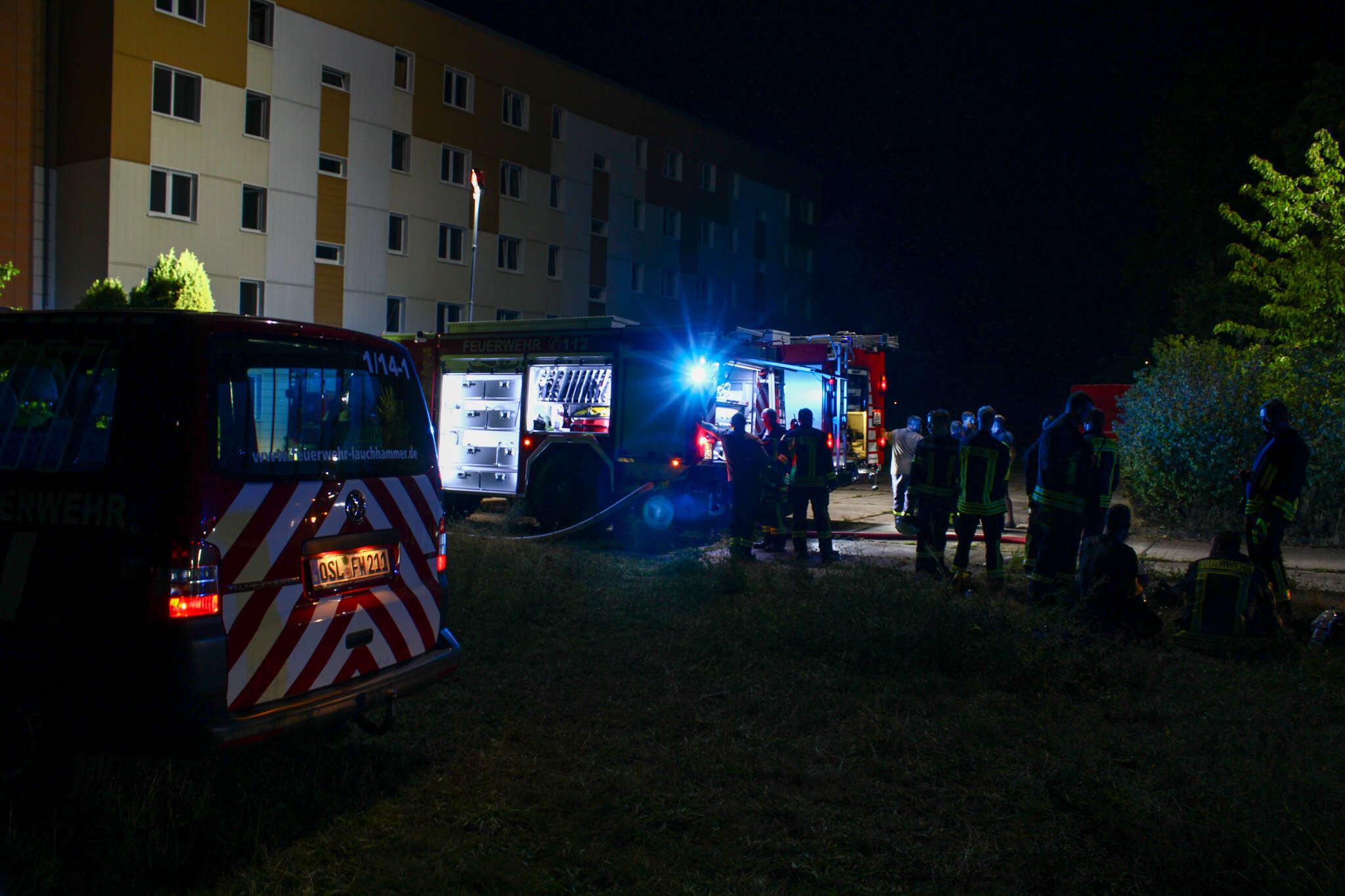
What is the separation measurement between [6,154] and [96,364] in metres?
23.4

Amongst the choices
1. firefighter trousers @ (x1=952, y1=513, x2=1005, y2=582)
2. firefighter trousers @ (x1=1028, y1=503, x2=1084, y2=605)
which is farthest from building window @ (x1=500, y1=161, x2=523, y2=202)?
firefighter trousers @ (x1=1028, y1=503, x2=1084, y2=605)

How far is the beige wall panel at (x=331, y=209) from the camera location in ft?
84.4

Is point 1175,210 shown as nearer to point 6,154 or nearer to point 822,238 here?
point 822,238

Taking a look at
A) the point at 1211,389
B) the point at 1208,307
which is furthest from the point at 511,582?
the point at 1208,307

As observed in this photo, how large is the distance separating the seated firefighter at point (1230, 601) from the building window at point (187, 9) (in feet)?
79.7

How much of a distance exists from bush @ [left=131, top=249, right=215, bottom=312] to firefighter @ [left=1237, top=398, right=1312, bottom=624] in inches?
676

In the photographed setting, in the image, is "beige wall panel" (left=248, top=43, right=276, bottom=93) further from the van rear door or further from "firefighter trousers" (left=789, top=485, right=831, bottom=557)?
the van rear door

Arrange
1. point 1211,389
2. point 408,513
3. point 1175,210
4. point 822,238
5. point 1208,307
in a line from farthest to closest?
point 822,238
point 1175,210
point 1208,307
point 1211,389
point 408,513

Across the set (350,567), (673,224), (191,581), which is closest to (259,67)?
(673,224)

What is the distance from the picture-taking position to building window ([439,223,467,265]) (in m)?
29.5

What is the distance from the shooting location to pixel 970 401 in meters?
44.5

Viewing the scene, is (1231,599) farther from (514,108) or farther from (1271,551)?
(514,108)

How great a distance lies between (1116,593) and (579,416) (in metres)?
6.98

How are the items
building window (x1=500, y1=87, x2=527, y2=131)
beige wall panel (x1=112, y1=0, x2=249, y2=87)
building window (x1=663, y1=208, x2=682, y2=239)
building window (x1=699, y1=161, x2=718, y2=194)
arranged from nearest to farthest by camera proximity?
beige wall panel (x1=112, y1=0, x2=249, y2=87)
building window (x1=500, y1=87, x2=527, y2=131)
building window (x1=663, y1=208, x2=682, y2=239)
building window (x1=699, y1=161, x2=718, y2=194)
